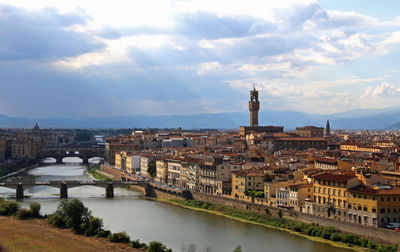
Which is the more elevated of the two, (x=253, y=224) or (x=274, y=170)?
(x=274, y=170)

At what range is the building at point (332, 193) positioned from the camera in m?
32.0

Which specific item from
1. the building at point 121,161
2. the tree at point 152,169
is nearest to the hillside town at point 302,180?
the tree at point 152,169

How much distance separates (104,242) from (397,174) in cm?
1858

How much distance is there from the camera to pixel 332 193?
33.0 m

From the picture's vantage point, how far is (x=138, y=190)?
55.7m

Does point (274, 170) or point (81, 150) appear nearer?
point (274, 170)

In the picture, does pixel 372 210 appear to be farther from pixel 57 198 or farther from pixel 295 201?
pixel 57 198

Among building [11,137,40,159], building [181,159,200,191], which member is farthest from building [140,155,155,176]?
building [11,137,40,159]

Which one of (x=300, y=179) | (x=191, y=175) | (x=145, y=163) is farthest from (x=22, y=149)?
(x=300, y=179)

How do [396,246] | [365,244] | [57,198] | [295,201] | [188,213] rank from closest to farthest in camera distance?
[396,246] → [365,244] → [295,201] → [188,213] → [57,198]

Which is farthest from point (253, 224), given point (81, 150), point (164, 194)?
point (81, 150)

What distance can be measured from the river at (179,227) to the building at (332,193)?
2.63 meters

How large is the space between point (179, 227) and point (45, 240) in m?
8.57

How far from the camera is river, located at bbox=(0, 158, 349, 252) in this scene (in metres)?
30.1
